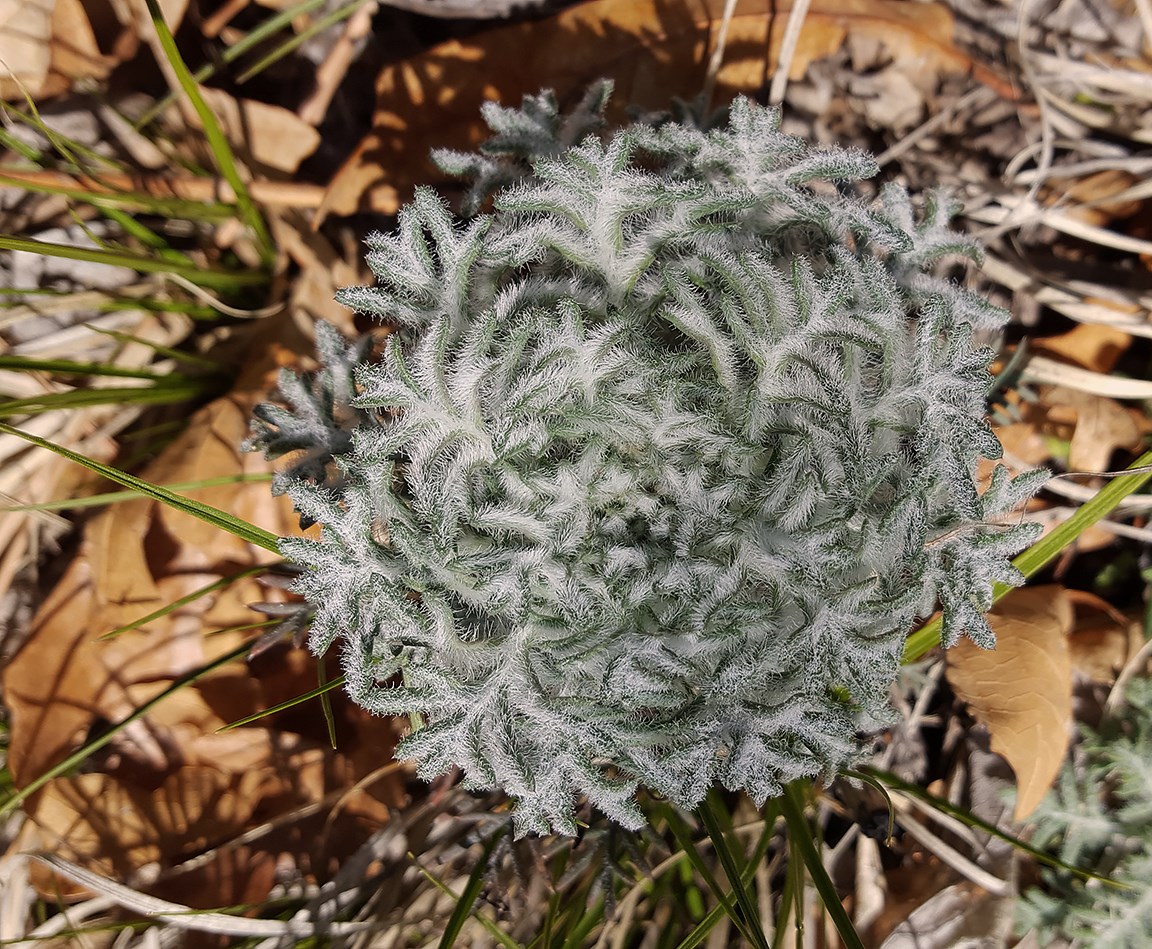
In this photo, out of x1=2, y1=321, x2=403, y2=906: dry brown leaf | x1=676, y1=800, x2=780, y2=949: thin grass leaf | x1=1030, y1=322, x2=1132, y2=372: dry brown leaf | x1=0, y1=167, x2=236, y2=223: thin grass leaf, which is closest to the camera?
x1=676, y1=800, x2=780, y2=949: thin grass leaf

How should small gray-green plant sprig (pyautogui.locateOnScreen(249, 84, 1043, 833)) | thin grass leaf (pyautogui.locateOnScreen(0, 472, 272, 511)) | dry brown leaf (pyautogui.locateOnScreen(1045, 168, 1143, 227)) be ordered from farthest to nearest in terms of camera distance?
dry brown leaf (pyautogui.locateOnScreen(1045, 168, 1143, 227)), thin grass leaf (pyautogui.locateOnScreen(0, 472, 272, 511)), small gray-green plant sprig (pyautogui.locateOnScreen(249, 84, 1043, 833))

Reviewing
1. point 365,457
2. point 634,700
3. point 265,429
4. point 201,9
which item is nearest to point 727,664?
point 634,700

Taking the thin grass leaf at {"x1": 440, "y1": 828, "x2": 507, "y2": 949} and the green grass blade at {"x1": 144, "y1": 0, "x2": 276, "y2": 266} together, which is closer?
the thin grass leaf at {"x1": 440, "y1": 828, "x2": 507, "y2": 949}

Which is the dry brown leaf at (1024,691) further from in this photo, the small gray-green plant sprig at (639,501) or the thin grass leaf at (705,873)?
the thin grass leaf at (705,873)

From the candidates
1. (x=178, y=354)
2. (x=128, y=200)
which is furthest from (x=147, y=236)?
(x=178, y=354)

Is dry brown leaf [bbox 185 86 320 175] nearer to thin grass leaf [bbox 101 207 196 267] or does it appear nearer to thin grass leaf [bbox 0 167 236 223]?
thin grass leaf [bbox 0 167 236 223]

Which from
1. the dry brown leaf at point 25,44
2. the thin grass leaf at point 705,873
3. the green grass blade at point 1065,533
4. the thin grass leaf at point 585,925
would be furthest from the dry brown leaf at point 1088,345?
the dry brown leaf at point 25,44

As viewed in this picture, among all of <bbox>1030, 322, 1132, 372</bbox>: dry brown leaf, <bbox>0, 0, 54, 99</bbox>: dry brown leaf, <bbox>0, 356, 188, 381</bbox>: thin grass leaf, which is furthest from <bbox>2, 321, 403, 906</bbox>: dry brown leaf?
<bbox>1030, 322, 1132, 372</bbox>: dry brown leaf
